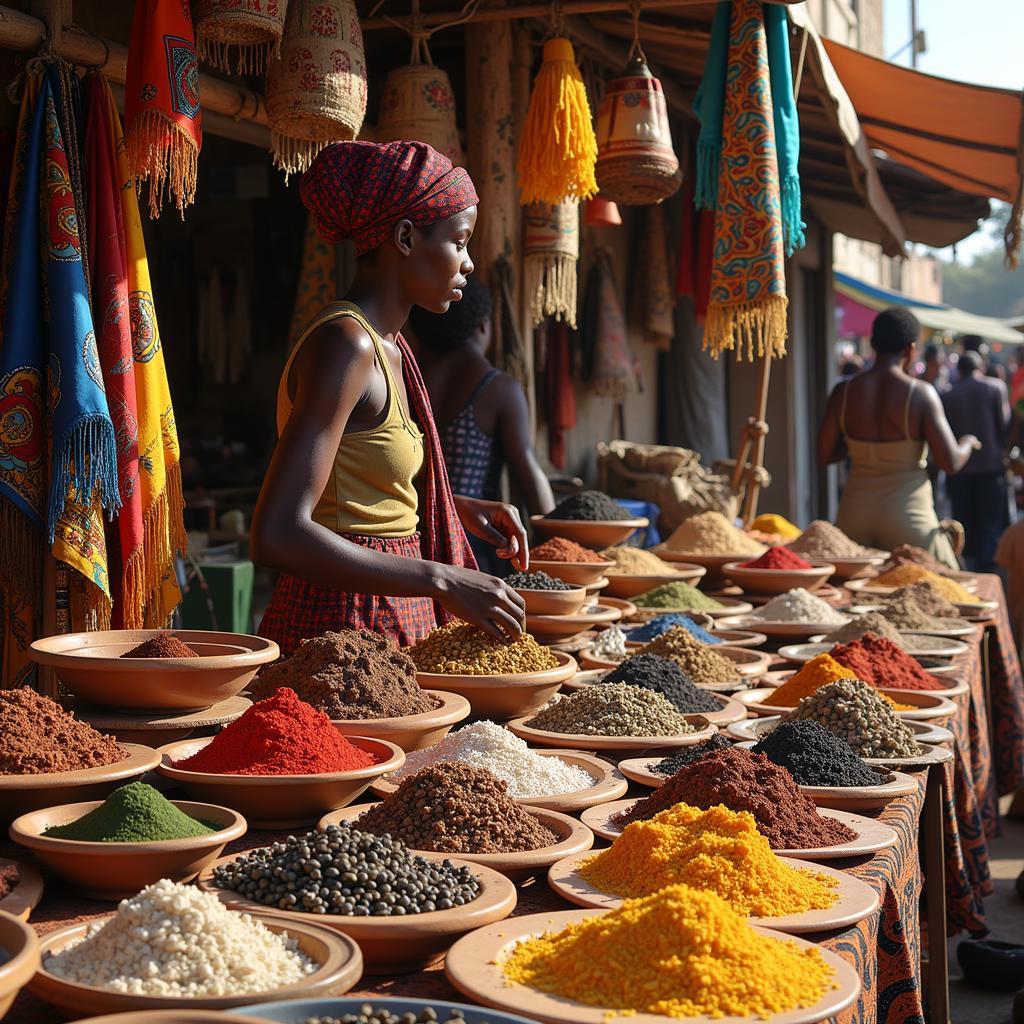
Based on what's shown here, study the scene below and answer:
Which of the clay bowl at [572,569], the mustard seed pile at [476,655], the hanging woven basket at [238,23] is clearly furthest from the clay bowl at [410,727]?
the hanging woven basket at [238,23]

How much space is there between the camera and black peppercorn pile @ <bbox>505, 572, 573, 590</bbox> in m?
2.89

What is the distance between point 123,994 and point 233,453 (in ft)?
20.9

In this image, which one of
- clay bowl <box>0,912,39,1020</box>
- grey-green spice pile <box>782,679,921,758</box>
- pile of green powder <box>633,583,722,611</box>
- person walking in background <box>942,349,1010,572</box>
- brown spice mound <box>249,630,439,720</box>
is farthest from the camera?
person walking in background <box>942,349,1010,572</box>

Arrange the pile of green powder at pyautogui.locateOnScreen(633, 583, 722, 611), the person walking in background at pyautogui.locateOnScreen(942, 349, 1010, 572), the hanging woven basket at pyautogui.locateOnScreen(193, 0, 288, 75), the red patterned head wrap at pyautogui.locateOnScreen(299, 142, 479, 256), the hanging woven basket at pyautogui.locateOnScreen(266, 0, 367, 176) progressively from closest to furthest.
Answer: the red patterned head wrap at pyautogui.locateOnScreen(299, 142, 479, 256) → the hanging woven basket at pyautogui.locateOnScreen(193, 0, 288, 75) → the hanging woven basket at pyautogui.locateOnScreen(266, 0, 367, 176) → the pile of green powder at pyautogui.locateOnScreen(633, 583, 722, 611) → the person walking in background at pyautogui.locateOnScreen(942, 349, 1010, 572)

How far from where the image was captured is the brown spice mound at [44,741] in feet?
4.73

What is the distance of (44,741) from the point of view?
148 centimetres

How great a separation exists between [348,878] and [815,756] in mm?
844

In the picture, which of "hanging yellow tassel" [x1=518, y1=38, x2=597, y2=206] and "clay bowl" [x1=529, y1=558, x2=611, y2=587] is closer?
"clay bowl" [x1=529, y1=558, x2=611, y2=587]

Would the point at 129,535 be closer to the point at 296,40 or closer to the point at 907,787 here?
the point at 296,40

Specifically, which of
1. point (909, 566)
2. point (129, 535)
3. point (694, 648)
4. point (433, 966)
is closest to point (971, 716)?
point (694, 648)

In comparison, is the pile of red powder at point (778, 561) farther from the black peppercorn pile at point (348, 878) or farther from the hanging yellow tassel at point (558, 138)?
the black peppercorn pile at point (348, 878)

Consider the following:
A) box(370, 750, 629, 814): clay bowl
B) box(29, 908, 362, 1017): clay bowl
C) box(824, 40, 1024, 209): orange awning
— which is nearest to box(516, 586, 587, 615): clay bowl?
box(370, 750, 629, 814): clay bowl

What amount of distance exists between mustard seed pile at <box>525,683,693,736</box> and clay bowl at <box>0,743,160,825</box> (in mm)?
792

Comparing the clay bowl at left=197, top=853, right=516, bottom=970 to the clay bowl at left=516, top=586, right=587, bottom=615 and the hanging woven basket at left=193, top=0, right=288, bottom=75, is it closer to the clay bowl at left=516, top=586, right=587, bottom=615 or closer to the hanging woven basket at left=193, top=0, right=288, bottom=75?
the clay bowl at left=516, top=586, right=587, bottom=615
